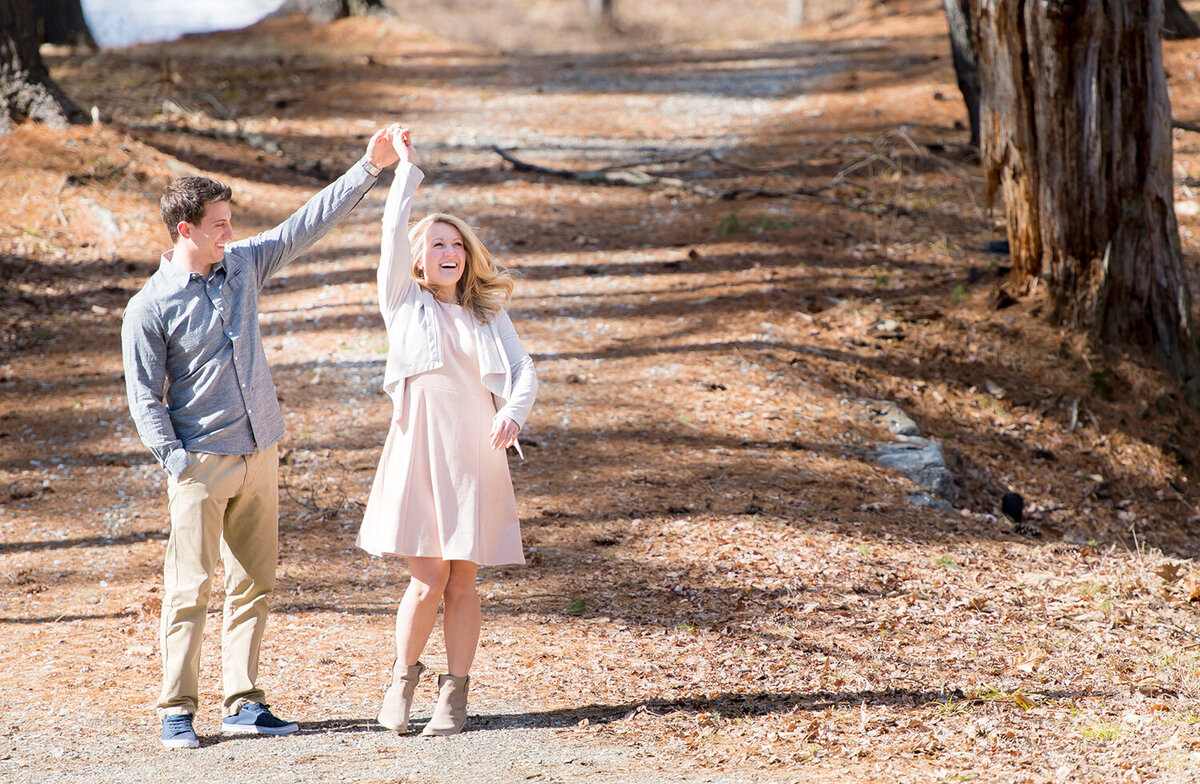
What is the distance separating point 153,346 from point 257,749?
5.11ft

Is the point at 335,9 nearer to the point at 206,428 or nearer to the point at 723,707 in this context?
the point at 206,428

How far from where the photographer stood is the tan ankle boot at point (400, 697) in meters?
4.10

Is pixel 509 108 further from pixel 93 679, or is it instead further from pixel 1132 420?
pixel 93 679

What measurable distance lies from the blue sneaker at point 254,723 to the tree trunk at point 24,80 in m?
10.2

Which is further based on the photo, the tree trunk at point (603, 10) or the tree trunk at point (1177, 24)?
the tree trunk at point (603, 10)

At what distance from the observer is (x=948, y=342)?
30.1 feet

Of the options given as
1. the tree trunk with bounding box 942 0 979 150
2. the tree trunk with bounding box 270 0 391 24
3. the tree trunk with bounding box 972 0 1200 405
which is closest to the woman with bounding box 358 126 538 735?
the tree trunk with bounding box 972 0 1200 405

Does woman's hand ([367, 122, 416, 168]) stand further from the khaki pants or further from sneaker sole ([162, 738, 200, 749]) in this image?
sneaker sole ([162, 738, 200, 749])

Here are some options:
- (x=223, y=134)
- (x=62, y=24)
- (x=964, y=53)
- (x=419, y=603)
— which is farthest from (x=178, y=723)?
(x=62, y=24)

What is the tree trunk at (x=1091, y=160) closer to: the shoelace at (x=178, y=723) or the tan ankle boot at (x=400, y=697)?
the tan ankle boot at (x=400, y=697)

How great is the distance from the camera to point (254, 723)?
412 cm

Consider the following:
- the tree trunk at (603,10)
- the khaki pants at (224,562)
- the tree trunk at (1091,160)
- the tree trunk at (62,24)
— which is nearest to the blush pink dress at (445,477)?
the khaki pants at (224,562)

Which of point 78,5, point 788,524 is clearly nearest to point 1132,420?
point 788,524

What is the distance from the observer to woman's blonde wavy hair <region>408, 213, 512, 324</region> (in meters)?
4.12
